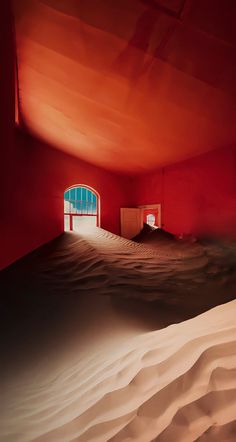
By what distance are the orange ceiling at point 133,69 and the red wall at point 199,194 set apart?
0.60m

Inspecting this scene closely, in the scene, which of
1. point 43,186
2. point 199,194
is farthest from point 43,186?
point 199,194

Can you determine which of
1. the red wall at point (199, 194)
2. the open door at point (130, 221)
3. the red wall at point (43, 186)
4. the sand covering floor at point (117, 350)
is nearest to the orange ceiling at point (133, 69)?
the red wall at point (199, 194)

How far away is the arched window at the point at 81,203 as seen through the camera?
28.9ft

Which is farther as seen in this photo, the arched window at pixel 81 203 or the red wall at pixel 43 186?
the arched window at pixel 81 203

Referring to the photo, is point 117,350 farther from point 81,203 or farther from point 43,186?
point 81,203

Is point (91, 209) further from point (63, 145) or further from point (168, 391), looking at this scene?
point (168, 391)

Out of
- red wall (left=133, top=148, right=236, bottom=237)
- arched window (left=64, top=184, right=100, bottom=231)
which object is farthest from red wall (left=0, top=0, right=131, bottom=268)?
red wall (left=133, top=148, right=236, bottom=237)

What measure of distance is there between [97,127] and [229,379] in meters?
5.48

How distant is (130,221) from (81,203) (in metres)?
2.03

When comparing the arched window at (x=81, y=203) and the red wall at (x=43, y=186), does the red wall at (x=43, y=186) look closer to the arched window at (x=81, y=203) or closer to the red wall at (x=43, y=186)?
the red wall at (x=43, y=186)

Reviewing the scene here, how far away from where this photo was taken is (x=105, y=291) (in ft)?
12.1

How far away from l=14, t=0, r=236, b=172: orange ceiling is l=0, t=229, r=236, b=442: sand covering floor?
9.58ft

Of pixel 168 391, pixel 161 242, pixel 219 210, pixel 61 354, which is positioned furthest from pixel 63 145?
pixel 168 391

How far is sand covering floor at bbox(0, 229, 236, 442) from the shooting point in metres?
1.09
